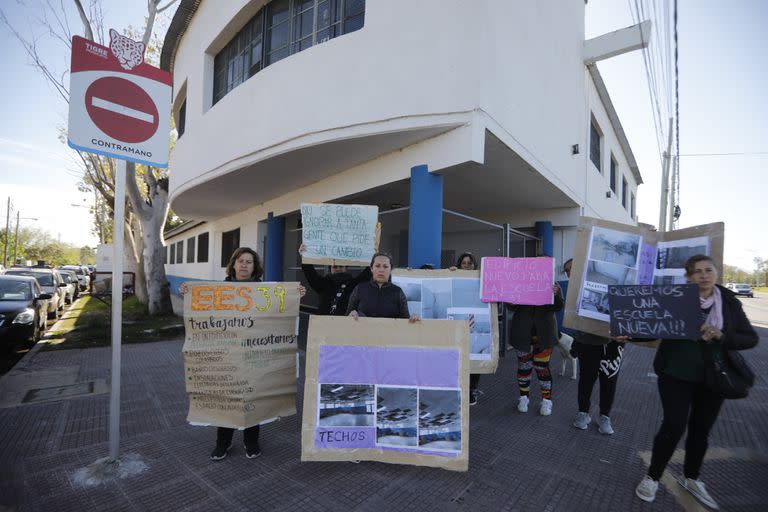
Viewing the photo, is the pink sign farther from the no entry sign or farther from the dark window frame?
the dark window frame

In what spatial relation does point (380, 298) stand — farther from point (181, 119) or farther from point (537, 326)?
point (181, 119)

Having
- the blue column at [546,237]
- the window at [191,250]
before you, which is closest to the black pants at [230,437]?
the blue column at [546,237]

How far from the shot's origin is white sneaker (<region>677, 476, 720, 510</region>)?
271cm

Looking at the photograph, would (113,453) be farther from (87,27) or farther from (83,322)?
(87,27)

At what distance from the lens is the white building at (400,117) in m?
5.31

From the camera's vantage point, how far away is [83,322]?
35.9ft

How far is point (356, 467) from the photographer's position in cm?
312

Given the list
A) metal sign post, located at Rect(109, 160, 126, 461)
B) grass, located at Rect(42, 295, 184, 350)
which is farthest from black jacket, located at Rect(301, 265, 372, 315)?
grass, located at Rect(42, 295, 184, 350)

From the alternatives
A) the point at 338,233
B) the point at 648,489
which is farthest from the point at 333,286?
the point at 648,489

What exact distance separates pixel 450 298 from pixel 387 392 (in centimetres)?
154

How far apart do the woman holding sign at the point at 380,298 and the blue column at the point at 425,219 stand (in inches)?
76.2

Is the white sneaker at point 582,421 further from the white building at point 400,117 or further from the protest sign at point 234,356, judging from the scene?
the protest sign at point 234,356

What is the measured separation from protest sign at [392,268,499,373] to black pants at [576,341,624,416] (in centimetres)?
91

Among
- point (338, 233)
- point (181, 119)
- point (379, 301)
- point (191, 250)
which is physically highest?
point (181, 119)
